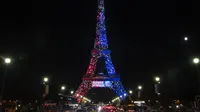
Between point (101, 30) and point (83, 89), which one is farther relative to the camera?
point (101, 30)

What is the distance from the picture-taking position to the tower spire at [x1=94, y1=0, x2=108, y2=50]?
395 feet

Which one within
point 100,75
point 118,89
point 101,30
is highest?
point 101,30

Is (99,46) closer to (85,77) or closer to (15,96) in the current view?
(85,77)

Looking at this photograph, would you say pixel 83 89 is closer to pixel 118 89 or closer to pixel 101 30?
pixel 118 89

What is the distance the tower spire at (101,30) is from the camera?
120500 mm

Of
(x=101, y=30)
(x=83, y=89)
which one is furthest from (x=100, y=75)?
(x=101, y=30)

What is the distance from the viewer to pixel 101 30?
12494 cm

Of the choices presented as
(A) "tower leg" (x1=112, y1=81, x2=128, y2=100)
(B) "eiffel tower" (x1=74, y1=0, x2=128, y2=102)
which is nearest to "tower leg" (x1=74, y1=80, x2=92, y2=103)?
(B) "eiffel tower" (x1=74, y1=0, x2=128, y2=102)

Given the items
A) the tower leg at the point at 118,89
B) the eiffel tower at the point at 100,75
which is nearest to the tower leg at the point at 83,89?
the eiffel tower at the point at 100,75

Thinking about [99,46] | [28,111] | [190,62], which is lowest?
[28,111]

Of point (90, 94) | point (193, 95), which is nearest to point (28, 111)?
point (193, 95)

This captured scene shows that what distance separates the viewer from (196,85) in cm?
4447

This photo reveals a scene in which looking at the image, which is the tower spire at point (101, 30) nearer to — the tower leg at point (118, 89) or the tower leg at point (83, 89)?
the tower leg at point (83, 89)

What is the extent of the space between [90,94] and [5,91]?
14161 cm
